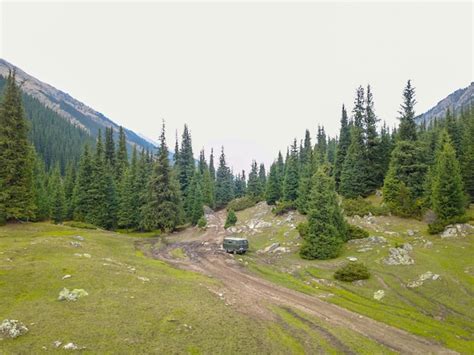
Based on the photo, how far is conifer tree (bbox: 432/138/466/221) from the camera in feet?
125

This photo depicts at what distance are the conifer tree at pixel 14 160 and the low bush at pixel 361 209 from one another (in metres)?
45.9

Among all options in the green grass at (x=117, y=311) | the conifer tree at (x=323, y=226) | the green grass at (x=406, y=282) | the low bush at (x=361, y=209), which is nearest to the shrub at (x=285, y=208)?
the low bush at (x=361, y=209)

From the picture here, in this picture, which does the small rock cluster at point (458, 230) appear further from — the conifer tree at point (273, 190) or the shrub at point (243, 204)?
the shrub at point (243, 204)

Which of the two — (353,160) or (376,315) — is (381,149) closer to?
(353,160)

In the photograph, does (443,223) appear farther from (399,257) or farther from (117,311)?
(117,311)

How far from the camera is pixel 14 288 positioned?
1811 centimetres

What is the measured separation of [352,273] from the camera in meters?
28.1

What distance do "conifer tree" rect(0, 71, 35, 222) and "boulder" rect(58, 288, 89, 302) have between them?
29.5 meters

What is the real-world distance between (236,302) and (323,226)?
57.7 ft

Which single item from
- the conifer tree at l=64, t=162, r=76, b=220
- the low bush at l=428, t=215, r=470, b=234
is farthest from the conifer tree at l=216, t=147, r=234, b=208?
the low bush at l=428, t=215, r=470, b=234

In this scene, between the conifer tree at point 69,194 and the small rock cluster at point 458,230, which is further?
the conifer tree at point 69,194

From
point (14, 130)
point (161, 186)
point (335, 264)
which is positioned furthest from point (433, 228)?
point (14, 130)

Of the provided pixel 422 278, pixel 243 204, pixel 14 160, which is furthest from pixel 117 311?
pixel 243 204

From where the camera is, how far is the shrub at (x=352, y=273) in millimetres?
27750
